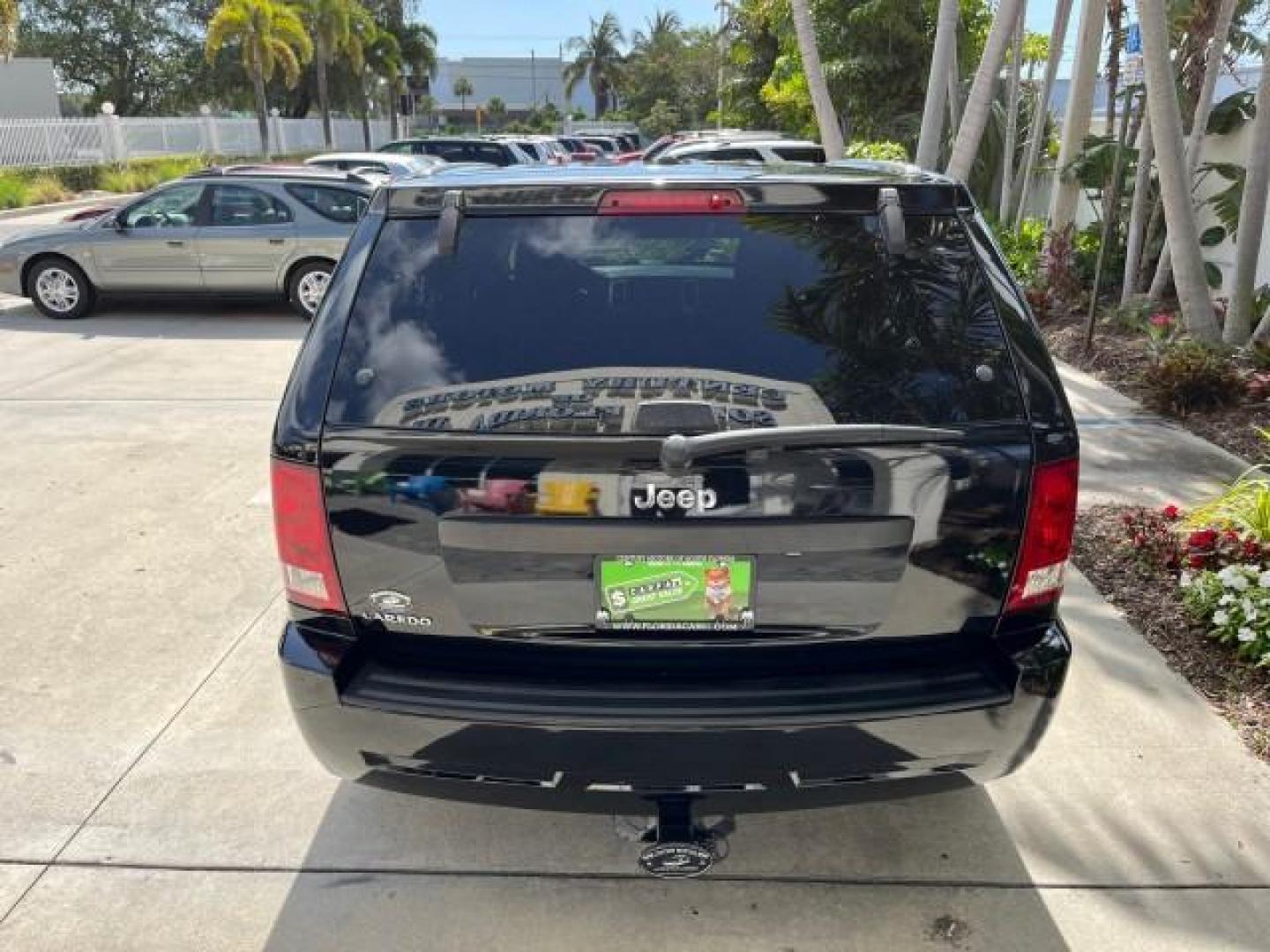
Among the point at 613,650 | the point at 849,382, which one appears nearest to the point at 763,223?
→ the point at 849,382

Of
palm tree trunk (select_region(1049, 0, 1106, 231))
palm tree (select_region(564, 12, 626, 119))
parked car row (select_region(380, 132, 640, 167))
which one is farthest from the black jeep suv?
palm tree (select_region(564, 12, 626, 119))

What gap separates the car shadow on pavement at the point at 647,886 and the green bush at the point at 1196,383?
477cm

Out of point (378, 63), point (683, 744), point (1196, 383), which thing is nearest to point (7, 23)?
point (1196, 383)

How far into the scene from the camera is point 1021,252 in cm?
1155

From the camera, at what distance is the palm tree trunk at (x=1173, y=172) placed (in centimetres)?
693

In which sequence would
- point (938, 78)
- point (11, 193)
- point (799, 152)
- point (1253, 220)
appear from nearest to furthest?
point (1253, 220) < point (938, 78) < point (799, 152) < point (11, 193)

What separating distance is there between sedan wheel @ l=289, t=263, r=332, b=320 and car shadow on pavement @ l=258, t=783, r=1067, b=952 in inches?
338

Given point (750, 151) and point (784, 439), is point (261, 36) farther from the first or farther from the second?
point (784, 439)

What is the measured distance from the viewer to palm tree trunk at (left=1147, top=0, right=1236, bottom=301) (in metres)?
8.17

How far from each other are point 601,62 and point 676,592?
254ft

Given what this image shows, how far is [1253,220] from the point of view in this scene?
723 centimetres

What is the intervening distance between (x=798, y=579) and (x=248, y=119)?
3830cm

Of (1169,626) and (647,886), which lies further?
(1169,626)

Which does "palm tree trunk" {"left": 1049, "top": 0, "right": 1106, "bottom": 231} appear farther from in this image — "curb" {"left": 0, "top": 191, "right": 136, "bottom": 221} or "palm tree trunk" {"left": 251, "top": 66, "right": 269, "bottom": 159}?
"palm tree trunk" {"left": 251, "top": 66, "right": 269, "bottom": 159}
